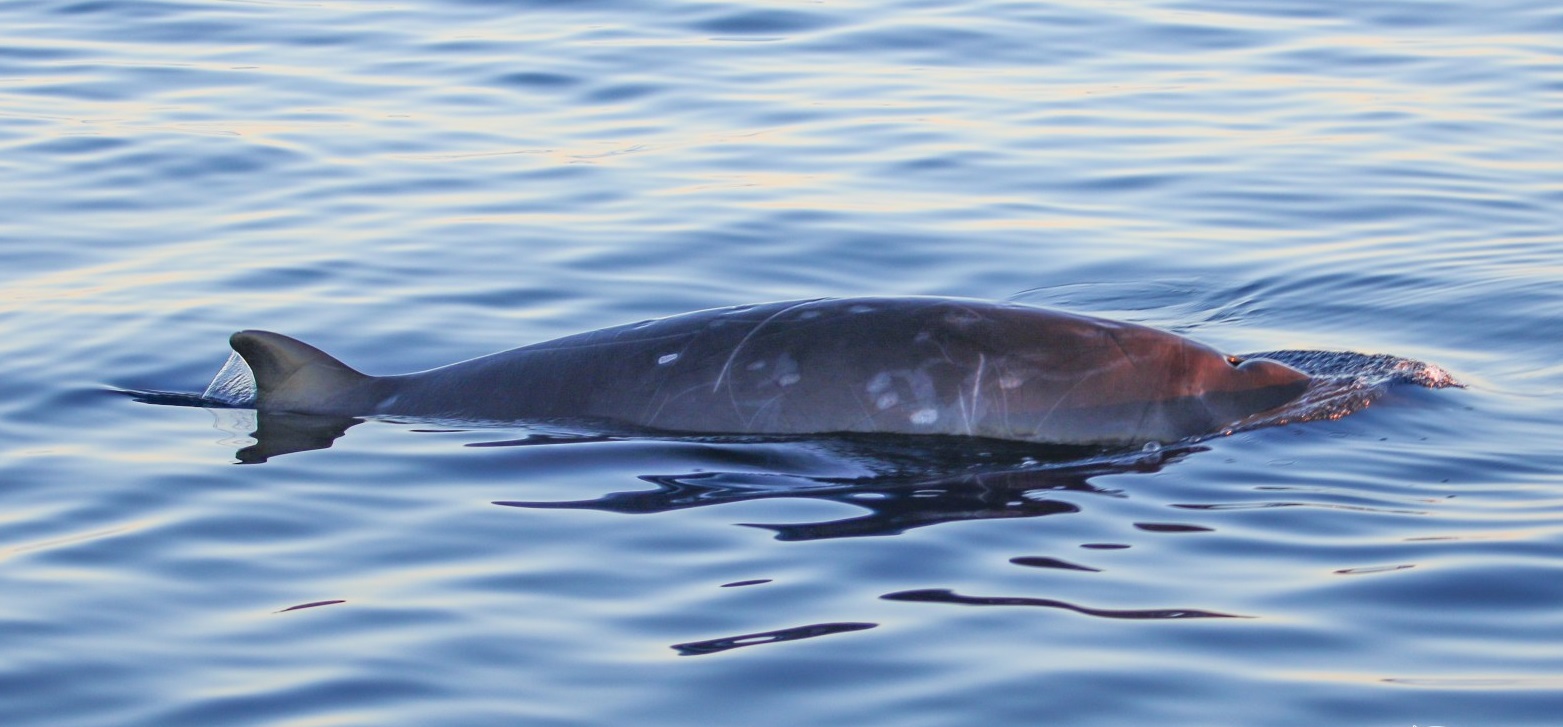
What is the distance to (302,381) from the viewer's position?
9797 mm

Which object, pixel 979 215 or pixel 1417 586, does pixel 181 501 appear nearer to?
pixel 1417 586

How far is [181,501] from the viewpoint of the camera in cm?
832

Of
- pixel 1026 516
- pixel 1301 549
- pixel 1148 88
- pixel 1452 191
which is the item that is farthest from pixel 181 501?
pixel 1148 88

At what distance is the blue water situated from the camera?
6.26m

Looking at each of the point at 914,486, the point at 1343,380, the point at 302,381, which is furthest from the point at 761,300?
the point at 914,486

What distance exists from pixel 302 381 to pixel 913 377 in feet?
9.79

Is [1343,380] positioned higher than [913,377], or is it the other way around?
[913,377]

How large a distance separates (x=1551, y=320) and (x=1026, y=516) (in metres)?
4.74

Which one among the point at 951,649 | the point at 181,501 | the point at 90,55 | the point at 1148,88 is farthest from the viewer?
the point at 90,55

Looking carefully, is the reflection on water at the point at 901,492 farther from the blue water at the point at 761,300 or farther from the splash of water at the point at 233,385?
the splash of water at the point at 233,385

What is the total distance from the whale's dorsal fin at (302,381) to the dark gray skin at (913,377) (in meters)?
0.90

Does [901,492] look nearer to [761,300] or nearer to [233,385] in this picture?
[233,385]

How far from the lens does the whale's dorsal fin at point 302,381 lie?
9.76 m

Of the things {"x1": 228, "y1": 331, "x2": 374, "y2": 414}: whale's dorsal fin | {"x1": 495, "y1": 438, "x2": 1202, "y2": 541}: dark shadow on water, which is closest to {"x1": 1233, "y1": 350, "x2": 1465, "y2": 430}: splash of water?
{"x1": 495, "y1": 438, "x2": 1202, "y2": 541}: dark shadow on water
